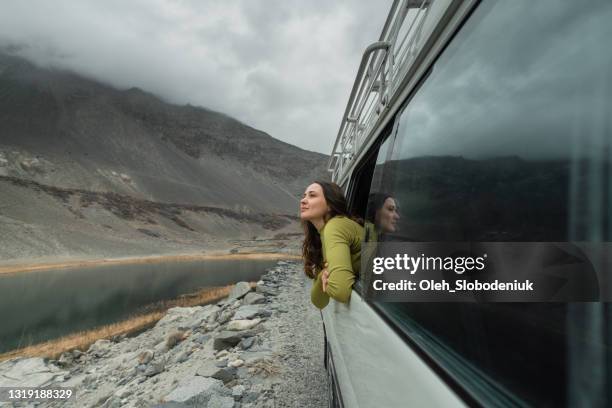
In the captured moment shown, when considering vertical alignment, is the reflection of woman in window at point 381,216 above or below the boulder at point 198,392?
above

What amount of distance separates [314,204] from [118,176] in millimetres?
94369

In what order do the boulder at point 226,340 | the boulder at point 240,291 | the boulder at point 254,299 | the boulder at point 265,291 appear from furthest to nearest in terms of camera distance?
the boulder at point 240,291 < the boulder at point 265,291 < the boulder at point 254,299 < the boulder at point 226,340

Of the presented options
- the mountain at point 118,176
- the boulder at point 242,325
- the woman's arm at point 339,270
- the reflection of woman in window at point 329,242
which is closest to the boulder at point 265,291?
the boulder at point 242,325

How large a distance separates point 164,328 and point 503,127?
13316mm

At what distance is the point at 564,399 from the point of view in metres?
0.59

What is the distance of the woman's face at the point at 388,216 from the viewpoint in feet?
5.26

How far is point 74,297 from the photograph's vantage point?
70.2ft

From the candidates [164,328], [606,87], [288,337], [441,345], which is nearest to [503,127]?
[606,87]

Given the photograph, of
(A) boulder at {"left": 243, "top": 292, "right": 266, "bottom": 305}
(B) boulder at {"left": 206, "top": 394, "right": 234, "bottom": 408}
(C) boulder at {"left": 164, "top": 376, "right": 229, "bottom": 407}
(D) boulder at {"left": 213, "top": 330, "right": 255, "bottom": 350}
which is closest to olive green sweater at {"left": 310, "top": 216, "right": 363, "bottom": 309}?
(B) boulder at {"left": 206, "top": 394, "right": 234, "bottom": 408}

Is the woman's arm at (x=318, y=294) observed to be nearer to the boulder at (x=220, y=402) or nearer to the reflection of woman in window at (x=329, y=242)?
the reflection of woman in window at (x=329, y=242)

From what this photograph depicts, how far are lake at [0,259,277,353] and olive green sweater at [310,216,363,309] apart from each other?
50.1 ft

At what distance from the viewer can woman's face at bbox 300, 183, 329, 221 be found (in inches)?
91.8

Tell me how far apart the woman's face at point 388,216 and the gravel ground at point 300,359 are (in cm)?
315

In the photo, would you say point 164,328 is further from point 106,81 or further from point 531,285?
point 106,81
